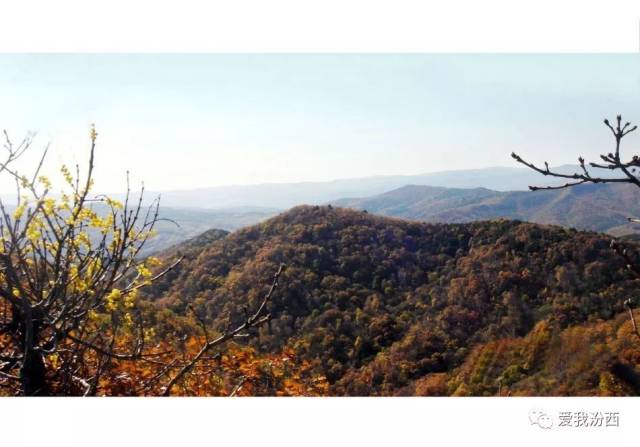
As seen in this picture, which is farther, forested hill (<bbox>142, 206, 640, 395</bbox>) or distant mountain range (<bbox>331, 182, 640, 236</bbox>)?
distant mountain range (<bbox>331, 182, 640, 236</bbox>)

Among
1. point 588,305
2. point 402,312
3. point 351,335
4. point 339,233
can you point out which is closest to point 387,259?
point 339,233

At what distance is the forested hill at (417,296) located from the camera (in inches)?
715

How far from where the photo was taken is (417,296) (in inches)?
1233

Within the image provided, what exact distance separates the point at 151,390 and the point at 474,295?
27.2 meters

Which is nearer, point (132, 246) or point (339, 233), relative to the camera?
point (132, 246)

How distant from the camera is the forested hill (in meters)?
18.2

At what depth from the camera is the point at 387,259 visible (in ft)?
120

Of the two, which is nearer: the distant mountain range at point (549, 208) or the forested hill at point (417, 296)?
the forested hill at point (417, 296)

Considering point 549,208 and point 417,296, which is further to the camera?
point 549,208
